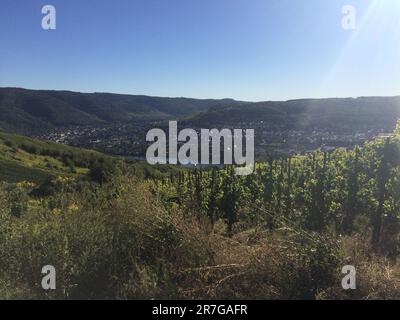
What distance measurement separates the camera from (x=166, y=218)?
499 centimetres

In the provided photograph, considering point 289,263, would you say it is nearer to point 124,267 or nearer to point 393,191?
point 124,267

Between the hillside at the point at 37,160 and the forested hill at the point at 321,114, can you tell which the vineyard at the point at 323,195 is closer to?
the forested hill at the point at 321,114

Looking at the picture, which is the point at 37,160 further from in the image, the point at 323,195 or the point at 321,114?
the point at 323,195

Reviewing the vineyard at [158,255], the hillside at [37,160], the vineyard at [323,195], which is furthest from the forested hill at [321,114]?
the vineyard at [158,255]

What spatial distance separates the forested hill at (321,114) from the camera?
8431cm

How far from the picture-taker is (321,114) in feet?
346

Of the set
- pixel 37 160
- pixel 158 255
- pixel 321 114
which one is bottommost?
pixel 37 160

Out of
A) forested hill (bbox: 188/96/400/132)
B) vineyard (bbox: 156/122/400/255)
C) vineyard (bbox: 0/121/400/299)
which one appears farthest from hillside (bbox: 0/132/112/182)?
vineyard (bbox: 0/121/400/299)

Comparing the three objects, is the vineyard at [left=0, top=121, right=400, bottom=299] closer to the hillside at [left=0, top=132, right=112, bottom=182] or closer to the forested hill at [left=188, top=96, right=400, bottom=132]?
the forested hill at [left=188, top=96, right=400, bottom=132]

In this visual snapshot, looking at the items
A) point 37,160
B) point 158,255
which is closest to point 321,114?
point 37,160

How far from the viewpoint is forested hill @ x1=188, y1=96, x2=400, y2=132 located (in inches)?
3319

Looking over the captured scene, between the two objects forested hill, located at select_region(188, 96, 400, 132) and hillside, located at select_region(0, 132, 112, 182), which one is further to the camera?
forested hill, located at select_region(188, 96, 400, 132)
